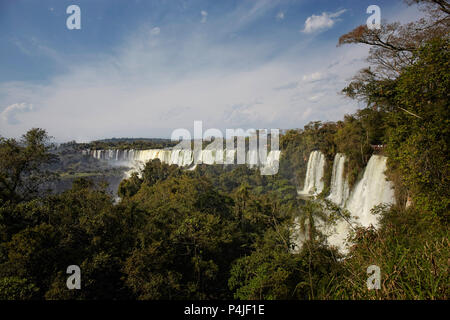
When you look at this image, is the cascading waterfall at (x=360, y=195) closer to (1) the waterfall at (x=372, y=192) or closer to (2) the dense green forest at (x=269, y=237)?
(1) the waterfall at (x=372, y=192)

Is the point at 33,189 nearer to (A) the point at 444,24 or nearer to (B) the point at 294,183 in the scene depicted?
(A) the point at 444,24

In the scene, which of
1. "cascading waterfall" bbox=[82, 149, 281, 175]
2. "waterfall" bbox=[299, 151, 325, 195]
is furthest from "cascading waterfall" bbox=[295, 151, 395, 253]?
"cascading waterfall" bbox=[82, 149, 281, 175]

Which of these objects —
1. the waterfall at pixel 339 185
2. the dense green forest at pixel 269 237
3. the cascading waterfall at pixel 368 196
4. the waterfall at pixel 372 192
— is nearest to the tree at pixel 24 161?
the dense green forest at pixel 269 237

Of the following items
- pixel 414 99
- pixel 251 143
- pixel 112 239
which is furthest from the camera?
pixel 251 143

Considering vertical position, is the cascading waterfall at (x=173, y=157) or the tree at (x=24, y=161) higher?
the cascading waterfall at (x=173, y=157)

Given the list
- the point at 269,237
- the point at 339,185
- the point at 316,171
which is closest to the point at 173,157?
the point at 316,171
